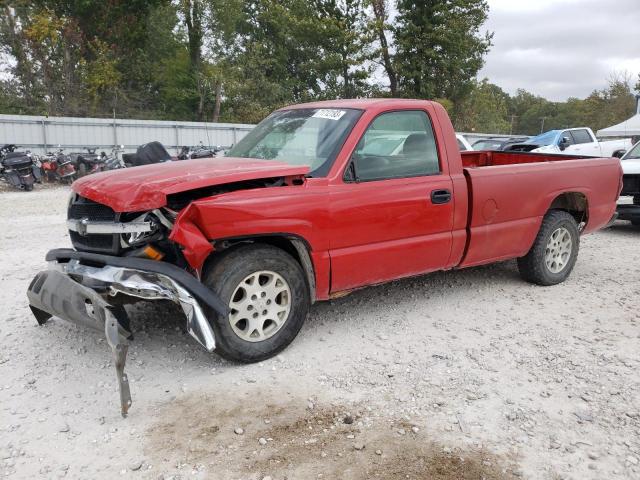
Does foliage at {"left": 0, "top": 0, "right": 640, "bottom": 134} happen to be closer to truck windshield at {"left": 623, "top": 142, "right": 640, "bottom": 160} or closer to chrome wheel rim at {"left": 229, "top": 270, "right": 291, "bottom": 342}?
truck windshield at {"left": 623, "top": 142, "right": 640, "bottom": 160}

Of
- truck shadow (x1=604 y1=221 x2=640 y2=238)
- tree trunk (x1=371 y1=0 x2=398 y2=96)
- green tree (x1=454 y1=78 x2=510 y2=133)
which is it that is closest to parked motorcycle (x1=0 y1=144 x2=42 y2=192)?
truck shadow (x1=604 y1=221 x2=640 y2=238)

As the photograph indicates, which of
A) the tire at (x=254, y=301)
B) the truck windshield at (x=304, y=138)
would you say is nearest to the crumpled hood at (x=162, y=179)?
the truck windshield at (x=304, y=138)

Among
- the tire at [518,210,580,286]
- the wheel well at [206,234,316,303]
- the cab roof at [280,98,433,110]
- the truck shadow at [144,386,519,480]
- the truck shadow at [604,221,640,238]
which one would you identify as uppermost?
the cab roof at [280,98,433,110]

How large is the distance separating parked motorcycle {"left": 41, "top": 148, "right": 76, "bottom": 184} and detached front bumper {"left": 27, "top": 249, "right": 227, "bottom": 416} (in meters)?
13.8

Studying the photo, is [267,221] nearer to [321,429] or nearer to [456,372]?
[321,429]

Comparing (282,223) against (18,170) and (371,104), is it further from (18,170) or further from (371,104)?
(18,170)

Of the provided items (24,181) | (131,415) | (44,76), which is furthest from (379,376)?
(44,76)

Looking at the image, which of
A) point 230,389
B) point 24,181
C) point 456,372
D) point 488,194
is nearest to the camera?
point 230,389

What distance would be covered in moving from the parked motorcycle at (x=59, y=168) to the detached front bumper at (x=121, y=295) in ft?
45.2

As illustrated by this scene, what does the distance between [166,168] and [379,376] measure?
2110mm

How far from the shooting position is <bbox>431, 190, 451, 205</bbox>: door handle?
14.5ft

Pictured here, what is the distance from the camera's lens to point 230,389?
343 cm

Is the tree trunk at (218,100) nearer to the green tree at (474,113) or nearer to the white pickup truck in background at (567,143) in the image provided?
the green tree at (474,113)

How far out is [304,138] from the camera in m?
4.36
